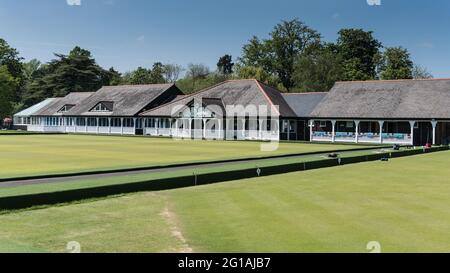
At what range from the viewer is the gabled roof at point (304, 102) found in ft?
205

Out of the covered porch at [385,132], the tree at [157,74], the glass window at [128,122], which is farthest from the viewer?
the tree at [157,74]

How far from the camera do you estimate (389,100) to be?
5506cm

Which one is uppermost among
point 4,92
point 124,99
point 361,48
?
point 361,48

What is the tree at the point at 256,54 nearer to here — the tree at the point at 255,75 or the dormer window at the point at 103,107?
the tree at the point at 255,75

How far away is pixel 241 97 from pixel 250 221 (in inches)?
2071

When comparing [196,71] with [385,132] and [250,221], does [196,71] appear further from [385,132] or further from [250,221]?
[250,221]

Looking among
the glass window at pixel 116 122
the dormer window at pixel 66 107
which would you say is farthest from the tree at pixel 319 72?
the dormer window at pixel 66 107

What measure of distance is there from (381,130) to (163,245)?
46.4 metres

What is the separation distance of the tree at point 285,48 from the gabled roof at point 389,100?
45881 millimetres

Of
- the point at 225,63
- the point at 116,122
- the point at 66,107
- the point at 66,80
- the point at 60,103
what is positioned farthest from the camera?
the point at 225,63

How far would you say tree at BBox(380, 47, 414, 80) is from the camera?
8212 centimetres

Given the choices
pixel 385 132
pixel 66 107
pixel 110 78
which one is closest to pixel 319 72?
pixel 385 132

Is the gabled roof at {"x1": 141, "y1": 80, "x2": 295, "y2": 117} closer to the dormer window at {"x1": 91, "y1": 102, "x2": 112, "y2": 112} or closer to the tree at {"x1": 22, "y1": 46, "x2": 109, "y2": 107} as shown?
the dormer window at {"x1": 91, "y1": 102, "x2": 112, "y2": 112}
